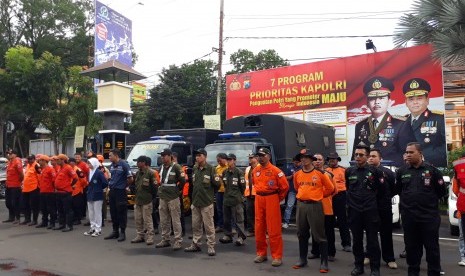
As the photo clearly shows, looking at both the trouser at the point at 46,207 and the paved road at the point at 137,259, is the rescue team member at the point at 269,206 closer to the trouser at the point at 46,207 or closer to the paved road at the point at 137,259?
the paved road at the point at 137,259

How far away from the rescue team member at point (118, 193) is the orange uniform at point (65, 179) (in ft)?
5.46

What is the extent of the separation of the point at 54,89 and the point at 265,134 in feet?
48.7

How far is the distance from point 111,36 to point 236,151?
1815 cm

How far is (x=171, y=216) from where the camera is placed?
328 inches

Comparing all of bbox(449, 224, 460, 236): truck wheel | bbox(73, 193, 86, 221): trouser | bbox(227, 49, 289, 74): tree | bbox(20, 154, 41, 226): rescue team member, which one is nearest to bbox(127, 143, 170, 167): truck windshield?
bbox(73, 193, 86, 221): trouser

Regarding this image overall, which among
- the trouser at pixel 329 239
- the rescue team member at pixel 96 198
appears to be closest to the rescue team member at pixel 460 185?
the trouser at pixel 329 239

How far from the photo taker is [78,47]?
3238cm

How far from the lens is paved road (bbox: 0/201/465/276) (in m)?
6.72

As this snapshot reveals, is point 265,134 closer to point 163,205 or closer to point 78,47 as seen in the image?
point 163,205

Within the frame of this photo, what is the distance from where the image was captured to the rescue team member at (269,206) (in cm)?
698

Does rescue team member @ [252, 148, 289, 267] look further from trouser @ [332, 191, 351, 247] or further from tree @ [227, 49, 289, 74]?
tree @ [227, 49, 289, 74]

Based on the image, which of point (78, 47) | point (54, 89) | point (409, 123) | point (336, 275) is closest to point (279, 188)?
point (336, 275)

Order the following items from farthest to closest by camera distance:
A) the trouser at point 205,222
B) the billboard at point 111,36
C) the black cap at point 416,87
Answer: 1. the billboard at point 111,36
2. the black cap at point 416,87
3. the trouser at point 205,222

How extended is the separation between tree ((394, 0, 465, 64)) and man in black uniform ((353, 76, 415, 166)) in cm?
399
